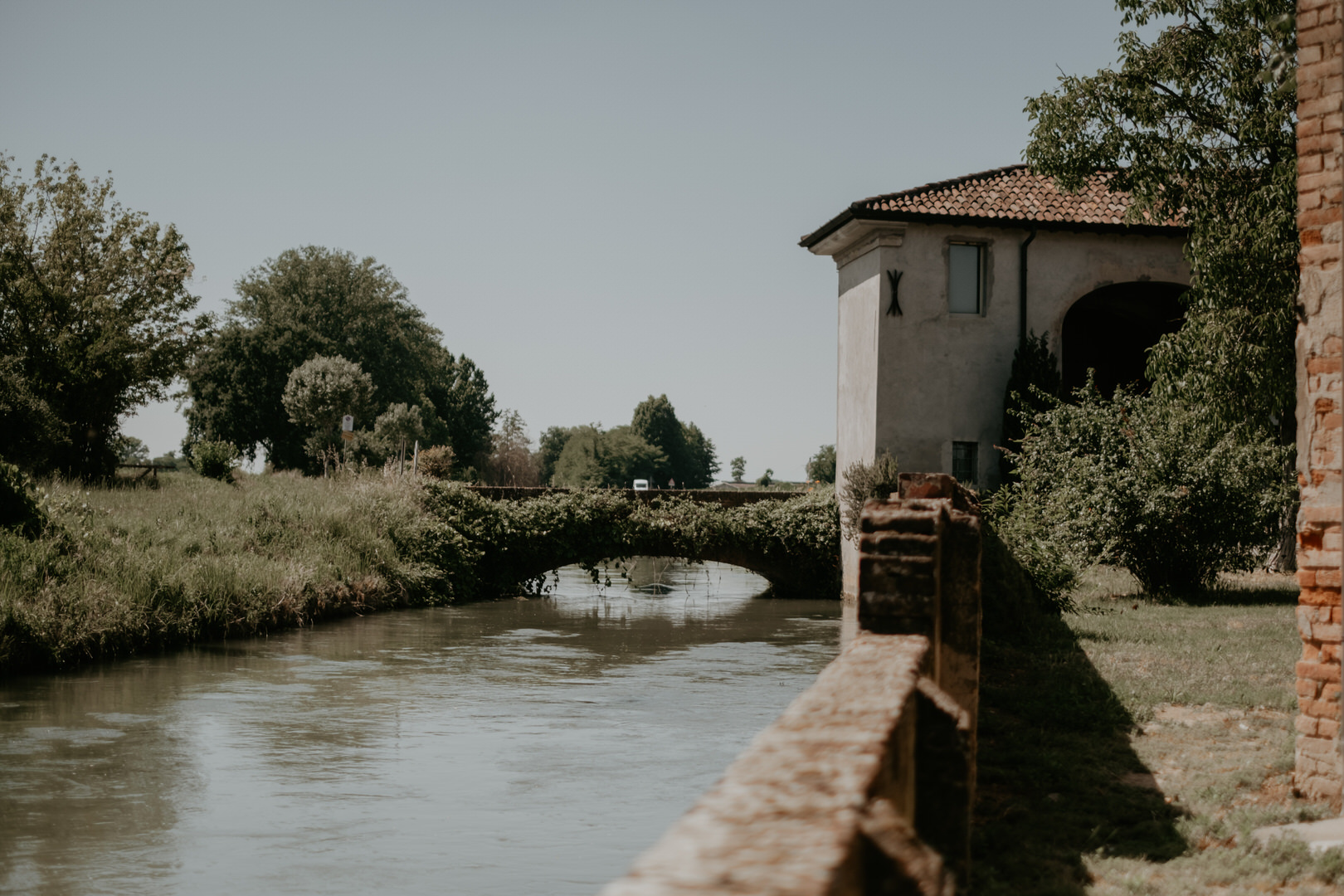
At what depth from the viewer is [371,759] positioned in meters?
9.53

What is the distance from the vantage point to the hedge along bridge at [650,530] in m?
24.1

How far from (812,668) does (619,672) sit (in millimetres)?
2521

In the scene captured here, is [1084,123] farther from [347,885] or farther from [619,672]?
[347,885]

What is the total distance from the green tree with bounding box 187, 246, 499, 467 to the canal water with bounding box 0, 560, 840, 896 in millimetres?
41740

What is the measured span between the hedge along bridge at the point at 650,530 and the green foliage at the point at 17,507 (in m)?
9.39

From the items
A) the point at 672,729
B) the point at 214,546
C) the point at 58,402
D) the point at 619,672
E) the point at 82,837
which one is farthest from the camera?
the point at 58,402

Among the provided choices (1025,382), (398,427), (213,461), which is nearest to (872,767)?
(1025,382)

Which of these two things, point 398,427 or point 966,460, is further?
point 398,427

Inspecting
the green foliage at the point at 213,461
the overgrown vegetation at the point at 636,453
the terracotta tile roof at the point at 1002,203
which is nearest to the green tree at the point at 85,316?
the green foliage at the point at 213,461

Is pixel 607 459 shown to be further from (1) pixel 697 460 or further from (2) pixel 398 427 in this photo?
(2) pixel 398 427

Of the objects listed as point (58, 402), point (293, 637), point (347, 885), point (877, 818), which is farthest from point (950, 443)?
→ point (58, 402)

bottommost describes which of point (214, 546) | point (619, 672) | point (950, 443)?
point (619, 672)

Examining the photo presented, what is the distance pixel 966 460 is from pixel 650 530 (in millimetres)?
6826

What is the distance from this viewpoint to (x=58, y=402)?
103 feet
